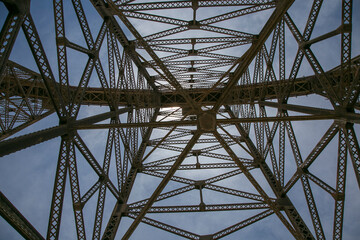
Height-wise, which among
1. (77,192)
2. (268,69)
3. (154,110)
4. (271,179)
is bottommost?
(77,192)

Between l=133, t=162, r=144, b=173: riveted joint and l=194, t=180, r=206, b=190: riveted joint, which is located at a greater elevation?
l=133, t=162, r=144, b=173: riveted joint

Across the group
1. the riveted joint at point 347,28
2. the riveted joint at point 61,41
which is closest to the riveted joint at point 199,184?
the riveted joint at point 347,28

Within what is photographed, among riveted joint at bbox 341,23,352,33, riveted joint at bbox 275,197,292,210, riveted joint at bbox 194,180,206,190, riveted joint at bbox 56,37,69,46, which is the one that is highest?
riveted joint at bbox 341,23,352,33

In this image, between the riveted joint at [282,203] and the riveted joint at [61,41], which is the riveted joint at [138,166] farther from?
the riveted joint at [61,41]

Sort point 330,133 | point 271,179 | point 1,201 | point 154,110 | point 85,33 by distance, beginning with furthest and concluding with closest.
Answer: point 154,110 < point 271,179 < point 85,33 < point 330,133 < point 1,201

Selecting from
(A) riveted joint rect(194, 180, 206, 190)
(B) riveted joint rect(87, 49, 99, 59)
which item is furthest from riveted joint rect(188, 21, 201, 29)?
(A) riveted joint rect(194, 180, 206, 190)

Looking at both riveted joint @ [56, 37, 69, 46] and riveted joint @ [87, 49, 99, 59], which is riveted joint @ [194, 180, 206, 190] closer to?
riveted joint @ [87, 49, 99, 59]

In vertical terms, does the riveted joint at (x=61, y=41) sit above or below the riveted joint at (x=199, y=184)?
above

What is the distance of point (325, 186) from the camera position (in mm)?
9070

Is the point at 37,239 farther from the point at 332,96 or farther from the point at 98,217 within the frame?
the point at 332,96

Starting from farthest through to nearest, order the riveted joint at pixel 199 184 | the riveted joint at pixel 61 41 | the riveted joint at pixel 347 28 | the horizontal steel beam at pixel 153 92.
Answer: the horizontal steel beam at pixel 153 92
the riveted joint at pixel 199 184
the riveted joint at pixel 347 28
the riveted joint at pixel 61 41

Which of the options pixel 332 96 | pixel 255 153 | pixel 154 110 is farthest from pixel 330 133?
pixel 154 110

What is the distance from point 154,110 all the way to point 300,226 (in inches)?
564

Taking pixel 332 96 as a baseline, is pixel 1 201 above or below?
below
